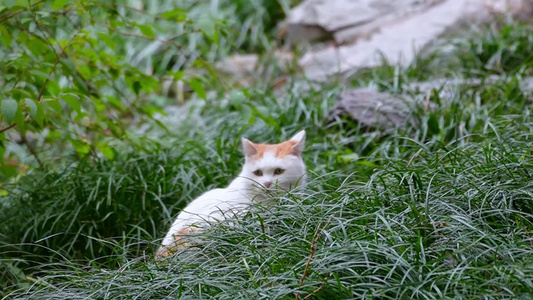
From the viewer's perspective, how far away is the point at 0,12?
365 centimetres

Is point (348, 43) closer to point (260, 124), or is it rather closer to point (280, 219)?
point (260, 124)

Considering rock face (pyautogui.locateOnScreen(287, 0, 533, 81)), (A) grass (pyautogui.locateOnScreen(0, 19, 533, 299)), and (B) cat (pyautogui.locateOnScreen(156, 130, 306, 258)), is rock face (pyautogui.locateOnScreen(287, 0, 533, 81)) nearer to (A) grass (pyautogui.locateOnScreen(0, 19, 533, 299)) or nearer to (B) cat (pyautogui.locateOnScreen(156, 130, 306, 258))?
(A) grass (pyautogui.locateOnScreen(0, 19, 533, 299))

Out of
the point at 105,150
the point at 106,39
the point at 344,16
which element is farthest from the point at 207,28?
the point at 344,16

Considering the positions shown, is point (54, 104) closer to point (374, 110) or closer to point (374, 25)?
point (374, 110)

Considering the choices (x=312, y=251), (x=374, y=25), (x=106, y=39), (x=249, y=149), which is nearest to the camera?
(x=312, y=251)

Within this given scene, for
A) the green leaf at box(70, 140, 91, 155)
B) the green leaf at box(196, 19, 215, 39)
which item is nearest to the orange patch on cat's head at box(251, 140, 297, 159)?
the green leaf at box(196, 19, 215, 39)

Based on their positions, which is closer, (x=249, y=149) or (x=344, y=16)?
(x=249, y=149)

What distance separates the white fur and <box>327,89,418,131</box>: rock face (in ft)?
4.58

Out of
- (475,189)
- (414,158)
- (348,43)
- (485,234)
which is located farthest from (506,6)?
(485,234)

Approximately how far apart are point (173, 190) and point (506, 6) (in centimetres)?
498

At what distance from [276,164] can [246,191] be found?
0.25m

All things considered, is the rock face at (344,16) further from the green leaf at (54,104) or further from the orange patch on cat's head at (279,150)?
the green leaf at (54,104)

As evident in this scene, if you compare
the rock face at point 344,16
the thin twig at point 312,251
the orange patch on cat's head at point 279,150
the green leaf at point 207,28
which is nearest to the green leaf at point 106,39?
the green leaf at point 207,28

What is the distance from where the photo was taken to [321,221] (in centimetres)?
285
